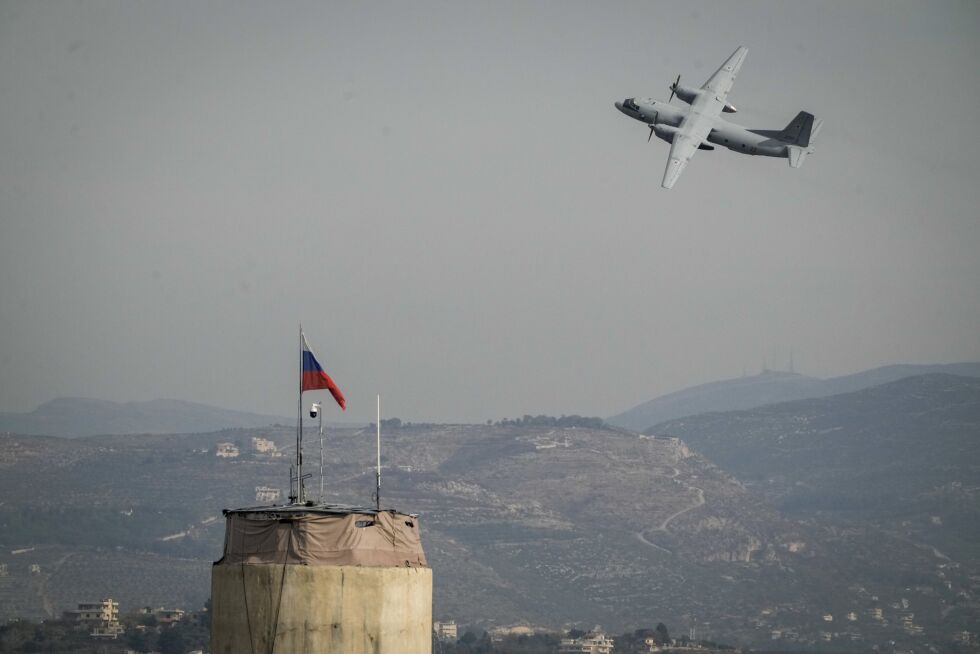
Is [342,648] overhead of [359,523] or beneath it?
beneath

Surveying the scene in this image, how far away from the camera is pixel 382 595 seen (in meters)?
36.8

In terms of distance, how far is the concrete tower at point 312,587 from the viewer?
36000 mm

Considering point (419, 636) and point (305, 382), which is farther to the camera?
point (305, 382)

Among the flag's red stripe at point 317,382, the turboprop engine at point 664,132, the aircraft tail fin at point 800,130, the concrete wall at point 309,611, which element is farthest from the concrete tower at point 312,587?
the aircraft tail fin at point 800,130

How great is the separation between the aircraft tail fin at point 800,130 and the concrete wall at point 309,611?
8913 centimetres

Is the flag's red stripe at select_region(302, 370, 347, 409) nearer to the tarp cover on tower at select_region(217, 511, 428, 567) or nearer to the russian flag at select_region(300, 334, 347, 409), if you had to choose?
the russian flag at select_region(300, 334, 347, 409)

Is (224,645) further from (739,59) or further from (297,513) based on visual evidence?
(739,59)

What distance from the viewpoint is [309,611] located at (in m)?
36.0

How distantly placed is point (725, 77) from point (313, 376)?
8423 centimetres

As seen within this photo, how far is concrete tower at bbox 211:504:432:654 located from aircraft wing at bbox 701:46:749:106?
84262 mm

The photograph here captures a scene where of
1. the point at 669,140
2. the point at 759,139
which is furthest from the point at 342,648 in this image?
the point at 759,139

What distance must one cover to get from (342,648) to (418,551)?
3476mm

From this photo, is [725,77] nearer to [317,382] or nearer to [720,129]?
[720,129]

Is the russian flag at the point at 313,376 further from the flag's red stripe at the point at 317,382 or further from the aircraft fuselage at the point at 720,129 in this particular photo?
the aircraft fuselage at the point at 720,129
